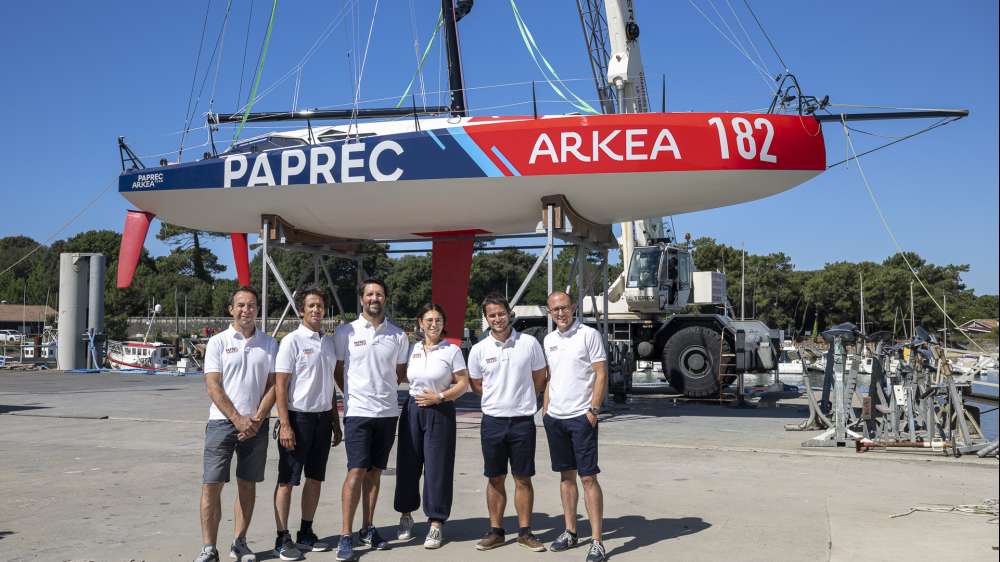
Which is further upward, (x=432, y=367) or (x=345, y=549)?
(x=432, y=367)

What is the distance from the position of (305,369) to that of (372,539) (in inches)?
43.3

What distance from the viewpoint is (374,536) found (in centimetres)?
509

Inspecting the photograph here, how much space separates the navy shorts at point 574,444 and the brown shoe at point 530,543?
434mm

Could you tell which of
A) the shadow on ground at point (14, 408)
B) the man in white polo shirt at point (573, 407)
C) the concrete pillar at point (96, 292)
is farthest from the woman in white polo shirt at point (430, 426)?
the concrete pillar at point (96, 292)

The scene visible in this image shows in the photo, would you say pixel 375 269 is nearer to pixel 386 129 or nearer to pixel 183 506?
pixel 386 129

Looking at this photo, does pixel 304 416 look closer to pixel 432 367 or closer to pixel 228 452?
pixel 228 452

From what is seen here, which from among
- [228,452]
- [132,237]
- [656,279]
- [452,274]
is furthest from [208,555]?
[656,279]

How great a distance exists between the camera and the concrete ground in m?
4.95

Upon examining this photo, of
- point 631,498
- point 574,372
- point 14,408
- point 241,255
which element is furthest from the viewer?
point 241,255

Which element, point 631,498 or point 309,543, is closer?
A: point 309,543

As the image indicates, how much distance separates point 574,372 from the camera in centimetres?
510

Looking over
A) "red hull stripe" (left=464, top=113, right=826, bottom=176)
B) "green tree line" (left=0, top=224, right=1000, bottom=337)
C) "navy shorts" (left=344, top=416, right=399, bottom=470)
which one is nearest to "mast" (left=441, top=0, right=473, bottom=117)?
"red hull stripe" (left=464, top=113, right=826, bottom=176)

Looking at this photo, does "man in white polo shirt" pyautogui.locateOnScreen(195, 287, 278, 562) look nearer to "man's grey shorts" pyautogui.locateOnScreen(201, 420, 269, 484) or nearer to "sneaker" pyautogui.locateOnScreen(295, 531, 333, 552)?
"man's grey shorts" pyautogui.locateOnScreen(201, 420, 269, 484)

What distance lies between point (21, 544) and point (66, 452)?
4.01m
